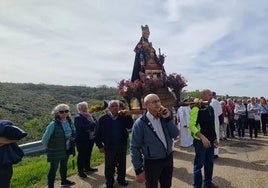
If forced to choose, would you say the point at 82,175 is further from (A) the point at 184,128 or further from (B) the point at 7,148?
(A) the point at 184,128

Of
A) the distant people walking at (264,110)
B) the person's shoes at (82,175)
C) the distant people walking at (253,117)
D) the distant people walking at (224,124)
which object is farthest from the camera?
the distant people walking at (264,110)

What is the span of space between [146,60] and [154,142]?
21.5ft

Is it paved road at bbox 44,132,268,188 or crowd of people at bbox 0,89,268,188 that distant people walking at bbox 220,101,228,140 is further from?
crowd of people at bbox 0,89,268,188

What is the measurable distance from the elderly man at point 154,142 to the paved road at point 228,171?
2.41 meters

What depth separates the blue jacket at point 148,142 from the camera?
5082 millimetres

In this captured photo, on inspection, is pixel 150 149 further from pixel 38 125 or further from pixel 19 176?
pixel 38 125

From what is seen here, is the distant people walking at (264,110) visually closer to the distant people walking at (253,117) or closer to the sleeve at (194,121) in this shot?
the distant people walking at (253,117)

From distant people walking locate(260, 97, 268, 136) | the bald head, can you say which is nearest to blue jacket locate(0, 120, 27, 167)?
the bald head

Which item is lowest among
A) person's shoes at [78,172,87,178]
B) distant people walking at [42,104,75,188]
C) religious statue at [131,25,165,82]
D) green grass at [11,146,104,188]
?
green grass at [11,146,104,188]

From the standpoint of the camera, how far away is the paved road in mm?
7482

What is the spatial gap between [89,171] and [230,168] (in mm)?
3790

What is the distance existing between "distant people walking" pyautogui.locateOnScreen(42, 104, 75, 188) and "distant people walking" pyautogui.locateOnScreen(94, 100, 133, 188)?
2.44 feet

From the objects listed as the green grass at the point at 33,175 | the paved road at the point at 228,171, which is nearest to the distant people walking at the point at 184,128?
the paved road at the point at 228,171

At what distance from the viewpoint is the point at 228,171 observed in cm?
843
